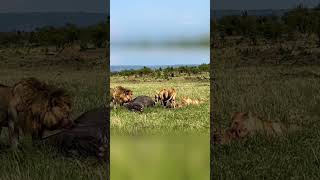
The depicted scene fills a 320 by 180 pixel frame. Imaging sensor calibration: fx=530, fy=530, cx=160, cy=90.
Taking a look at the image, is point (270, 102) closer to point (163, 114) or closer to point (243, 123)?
point (243, 123)

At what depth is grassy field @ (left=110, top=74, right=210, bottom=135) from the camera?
398 centimetres

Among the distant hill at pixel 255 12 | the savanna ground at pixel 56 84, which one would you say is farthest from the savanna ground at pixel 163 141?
the distant hill at pixel 255 12

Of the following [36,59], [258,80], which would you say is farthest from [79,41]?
[258,80]

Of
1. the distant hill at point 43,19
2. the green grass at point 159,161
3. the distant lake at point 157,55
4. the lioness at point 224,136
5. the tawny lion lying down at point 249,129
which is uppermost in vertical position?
the distant hill at point 43,19

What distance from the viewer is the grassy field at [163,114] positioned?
3977mm

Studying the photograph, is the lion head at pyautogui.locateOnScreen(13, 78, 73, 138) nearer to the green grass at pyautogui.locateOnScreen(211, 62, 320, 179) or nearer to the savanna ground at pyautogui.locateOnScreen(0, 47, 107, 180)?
the savanna ground at pyautogui.locateOnScreen(0, 47, 107, 180)

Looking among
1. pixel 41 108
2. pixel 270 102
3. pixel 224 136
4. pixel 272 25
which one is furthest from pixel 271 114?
pixel 41 108

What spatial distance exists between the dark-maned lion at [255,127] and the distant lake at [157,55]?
686 mm

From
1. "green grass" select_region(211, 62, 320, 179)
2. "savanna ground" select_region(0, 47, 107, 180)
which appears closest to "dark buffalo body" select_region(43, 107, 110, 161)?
"savanna ground" select_region(0, 47, 107, 180)

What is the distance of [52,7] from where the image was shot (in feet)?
16.0

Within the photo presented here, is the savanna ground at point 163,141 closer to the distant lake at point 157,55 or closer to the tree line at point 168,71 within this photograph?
the tree line at point 168,71

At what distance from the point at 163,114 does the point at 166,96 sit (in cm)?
32

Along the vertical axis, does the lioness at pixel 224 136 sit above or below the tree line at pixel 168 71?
below

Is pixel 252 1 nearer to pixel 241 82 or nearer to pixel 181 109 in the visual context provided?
pixel 241 82
